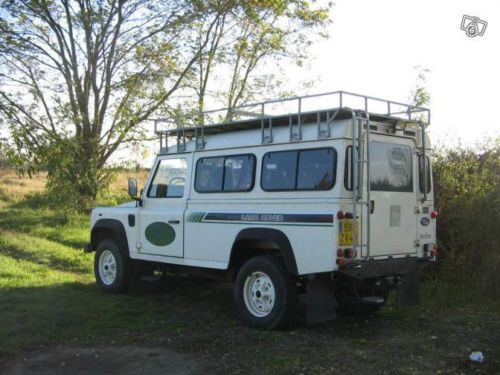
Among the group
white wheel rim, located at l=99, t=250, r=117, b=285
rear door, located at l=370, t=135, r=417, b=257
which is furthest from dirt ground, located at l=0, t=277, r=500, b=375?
white wheel rim, located at l=99, t=250, r=117, b=285

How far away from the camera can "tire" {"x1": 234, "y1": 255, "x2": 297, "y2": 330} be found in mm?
6488

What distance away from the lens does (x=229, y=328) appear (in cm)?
689

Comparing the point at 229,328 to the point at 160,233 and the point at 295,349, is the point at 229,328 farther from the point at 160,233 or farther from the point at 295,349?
the point at 160,233

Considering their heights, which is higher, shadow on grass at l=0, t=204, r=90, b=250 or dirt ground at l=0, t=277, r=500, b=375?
shadow on grass at l=0, t=204, r=90, b=250

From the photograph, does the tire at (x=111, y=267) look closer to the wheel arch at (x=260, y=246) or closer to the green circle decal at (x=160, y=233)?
the green circle decal at (x=160, y=233)

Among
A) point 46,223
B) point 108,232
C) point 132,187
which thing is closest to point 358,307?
point 132,187

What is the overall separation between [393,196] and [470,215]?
2.65 m

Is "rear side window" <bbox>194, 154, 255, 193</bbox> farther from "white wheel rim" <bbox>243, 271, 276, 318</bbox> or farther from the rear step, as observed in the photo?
the rear step

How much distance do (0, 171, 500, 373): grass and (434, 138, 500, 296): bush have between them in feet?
1.05

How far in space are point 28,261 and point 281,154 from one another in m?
7.47

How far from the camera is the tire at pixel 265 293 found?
6.49 m

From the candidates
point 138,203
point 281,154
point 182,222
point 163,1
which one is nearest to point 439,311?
point 281,154

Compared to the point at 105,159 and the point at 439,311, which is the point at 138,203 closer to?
the point at 439,311

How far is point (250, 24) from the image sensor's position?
18656 mm
